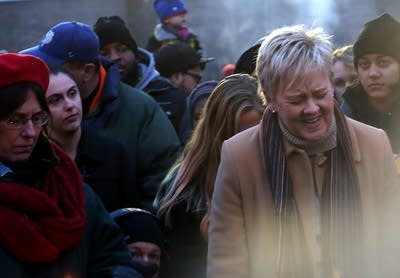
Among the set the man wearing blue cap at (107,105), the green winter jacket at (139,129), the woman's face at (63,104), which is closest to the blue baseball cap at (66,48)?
the man wearing blue cap at (107,105)

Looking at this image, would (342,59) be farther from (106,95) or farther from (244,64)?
(106,95)

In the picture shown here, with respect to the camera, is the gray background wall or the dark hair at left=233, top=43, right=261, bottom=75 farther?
the gray background wall

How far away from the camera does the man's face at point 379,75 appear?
6.37 metres

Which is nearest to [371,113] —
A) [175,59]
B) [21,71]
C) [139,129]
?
[139,129]

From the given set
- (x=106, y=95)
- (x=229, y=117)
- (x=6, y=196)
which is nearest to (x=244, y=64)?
(x=106, y=95)

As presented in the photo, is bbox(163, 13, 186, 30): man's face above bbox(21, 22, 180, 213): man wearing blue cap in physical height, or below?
below

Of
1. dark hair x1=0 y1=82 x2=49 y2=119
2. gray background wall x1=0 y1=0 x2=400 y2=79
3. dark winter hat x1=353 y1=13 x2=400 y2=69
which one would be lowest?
gray background wall x1=0 y1=0 x2=400 y2=79

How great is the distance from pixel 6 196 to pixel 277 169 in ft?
3.43

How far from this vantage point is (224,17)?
1198cm

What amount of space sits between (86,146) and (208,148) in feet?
2.18

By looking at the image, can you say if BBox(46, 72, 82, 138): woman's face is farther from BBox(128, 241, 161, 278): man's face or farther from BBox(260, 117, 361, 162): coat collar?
BBox(260, 117, 361, 162): coat collar

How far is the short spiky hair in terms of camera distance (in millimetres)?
4383

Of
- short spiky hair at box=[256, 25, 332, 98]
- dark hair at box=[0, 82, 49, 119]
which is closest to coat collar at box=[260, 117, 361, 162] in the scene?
short spiky hair at box=[256, 25, 332, 98]

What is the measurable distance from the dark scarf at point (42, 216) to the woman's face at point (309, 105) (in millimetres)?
871
